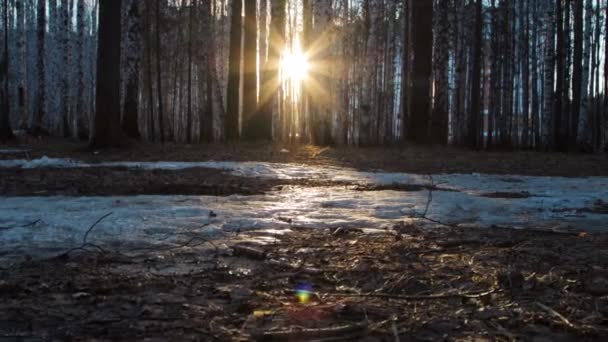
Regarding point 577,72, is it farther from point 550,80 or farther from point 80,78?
point 80,78

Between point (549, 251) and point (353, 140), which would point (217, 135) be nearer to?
point (353, 140)

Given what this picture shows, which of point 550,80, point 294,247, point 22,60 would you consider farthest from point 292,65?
point 294,247

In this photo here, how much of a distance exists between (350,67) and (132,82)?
41.0ft

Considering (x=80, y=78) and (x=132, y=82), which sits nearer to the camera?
(x=132, y=82)

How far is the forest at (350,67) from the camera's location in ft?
49.1

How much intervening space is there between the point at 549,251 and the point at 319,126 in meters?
15.3

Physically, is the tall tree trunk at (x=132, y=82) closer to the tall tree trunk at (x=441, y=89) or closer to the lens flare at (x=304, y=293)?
the tall tree trunk at (x=441, y=89)

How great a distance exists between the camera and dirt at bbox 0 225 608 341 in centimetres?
168

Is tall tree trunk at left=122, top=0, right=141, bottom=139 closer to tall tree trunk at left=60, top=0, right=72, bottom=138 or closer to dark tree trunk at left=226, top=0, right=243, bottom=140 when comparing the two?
dark tree trunk at left=226, top=0, right=243, bottom=140

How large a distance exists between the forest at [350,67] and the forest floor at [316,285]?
8.08 metres

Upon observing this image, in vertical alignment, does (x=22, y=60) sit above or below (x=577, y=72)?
above

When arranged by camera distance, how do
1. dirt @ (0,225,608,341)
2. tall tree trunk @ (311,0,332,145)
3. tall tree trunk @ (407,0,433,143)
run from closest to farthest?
dirt @ (0,225,608,341)
tall tree trunk @ (407,0,433,143)
tall tree trunk @ (311,0,332,145)

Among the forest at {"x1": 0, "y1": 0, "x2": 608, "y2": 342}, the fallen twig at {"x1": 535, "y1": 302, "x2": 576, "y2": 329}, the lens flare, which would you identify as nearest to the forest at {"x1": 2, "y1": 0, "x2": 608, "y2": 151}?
the forest at {"x1": 0, "y1": 0, "x2": 608, "y2": 342}

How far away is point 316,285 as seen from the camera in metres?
2.18
